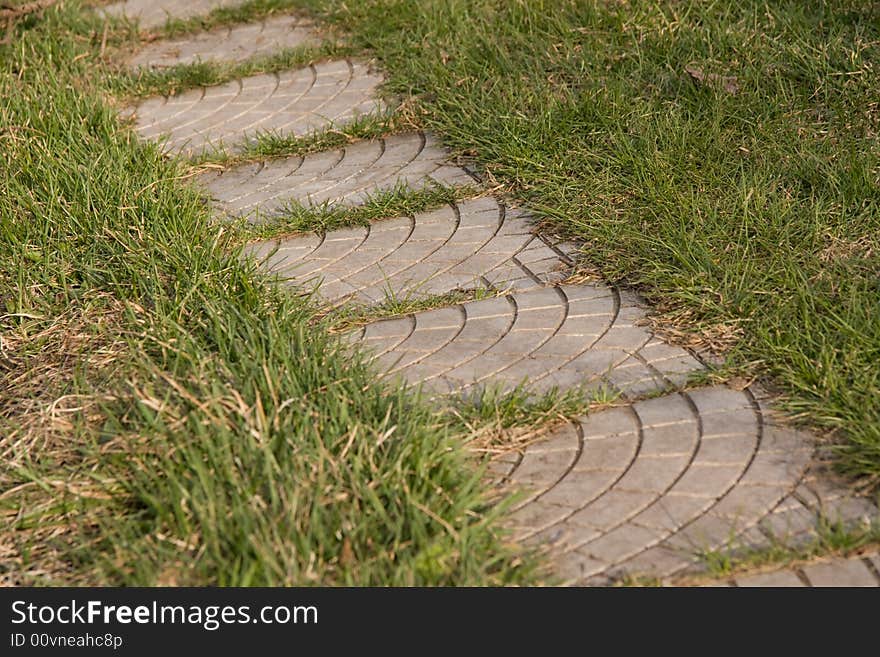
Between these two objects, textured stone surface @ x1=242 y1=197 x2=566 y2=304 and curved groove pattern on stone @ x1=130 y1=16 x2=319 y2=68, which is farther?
curved groove pattern on stone @ x1=130 y1=16 x2=319 y2=68

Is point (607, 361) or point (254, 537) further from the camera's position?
point (607, 361)

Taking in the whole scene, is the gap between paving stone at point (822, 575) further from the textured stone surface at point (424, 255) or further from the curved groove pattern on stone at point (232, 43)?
the curved groove pattern on stone at point (232, 43)

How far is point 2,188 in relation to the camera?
464 centimetres

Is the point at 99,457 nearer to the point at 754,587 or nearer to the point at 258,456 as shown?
the point at 258,456

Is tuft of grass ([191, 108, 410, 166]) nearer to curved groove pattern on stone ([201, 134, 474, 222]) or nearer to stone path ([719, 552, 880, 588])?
curved groove pattern on stone ([201, 134, 474, 222])

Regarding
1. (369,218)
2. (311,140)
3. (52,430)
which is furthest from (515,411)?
(311,140)

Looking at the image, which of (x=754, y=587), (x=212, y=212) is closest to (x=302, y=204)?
(x=212, y=212)

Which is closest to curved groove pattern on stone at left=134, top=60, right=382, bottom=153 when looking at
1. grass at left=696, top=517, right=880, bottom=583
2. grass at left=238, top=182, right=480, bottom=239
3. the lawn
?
the lawn

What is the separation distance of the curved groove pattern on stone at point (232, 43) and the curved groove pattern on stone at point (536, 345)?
2.77 metres

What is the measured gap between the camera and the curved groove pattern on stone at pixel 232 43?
619cm

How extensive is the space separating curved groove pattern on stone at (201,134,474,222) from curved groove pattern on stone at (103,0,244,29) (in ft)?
6.31

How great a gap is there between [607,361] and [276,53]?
3.22 m

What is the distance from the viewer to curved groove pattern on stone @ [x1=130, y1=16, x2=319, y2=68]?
6188 millimetres

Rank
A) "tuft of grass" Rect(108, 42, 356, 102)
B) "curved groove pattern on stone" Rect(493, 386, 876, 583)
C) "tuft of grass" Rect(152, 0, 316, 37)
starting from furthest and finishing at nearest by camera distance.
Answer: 1. "tuft of grass" Rect(152, 0, 316, 37)
2. "tuft of grass" Rect(108, 42, 356, 102)
3. "curved groove pattern on stone" Rect(493, 386, 876, 583)
